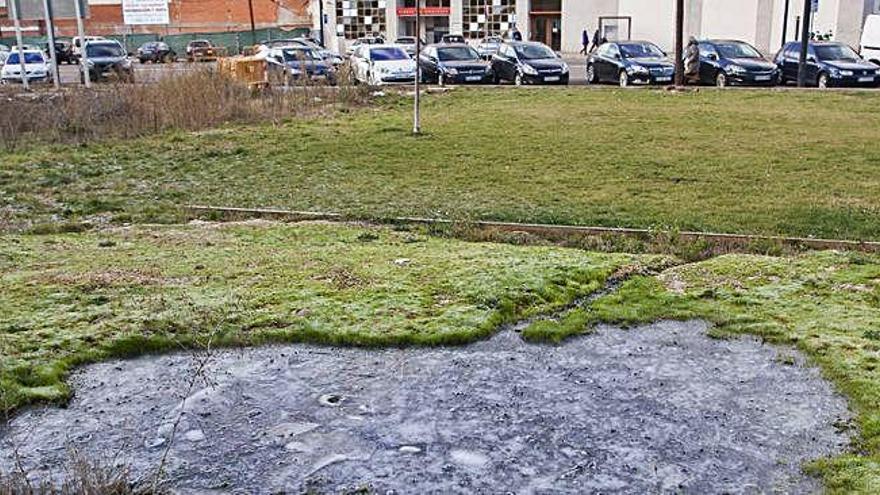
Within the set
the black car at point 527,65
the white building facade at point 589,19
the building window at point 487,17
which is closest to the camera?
the black car at point 527,65

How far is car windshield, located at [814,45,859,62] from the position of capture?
28188 mm

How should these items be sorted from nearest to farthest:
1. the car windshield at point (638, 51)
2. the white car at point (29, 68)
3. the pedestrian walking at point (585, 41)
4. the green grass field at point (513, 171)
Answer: the green grass field at point (513, 171) → the car windshield at point (638, 51) → the white car at point (29, 68) → the pedestrian walking at point (585, 41)

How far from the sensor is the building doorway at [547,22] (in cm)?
6094

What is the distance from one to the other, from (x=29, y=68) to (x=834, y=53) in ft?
99.1

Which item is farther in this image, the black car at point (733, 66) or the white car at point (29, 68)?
the white car at point (29, 68)

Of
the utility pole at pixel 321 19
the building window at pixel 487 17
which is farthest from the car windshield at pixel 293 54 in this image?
the utility pole at pixel 321 19

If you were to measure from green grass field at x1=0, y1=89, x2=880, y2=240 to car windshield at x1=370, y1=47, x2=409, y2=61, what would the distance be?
11355mm

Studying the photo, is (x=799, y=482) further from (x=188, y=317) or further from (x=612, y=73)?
(x=612, y=73)

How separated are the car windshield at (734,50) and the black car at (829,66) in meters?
1.03

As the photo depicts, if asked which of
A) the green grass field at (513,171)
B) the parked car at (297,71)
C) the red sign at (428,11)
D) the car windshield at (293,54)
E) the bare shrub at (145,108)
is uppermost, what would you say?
the red sign at (428,11)

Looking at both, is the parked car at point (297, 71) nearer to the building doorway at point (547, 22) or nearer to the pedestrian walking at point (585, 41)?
the pedestrian walking at point (585, 41)

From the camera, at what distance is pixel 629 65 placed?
1142 inches

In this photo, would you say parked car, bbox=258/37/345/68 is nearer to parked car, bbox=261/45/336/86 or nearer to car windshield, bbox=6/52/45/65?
parked car, bbox=261/45/336/86

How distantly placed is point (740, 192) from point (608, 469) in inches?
307
